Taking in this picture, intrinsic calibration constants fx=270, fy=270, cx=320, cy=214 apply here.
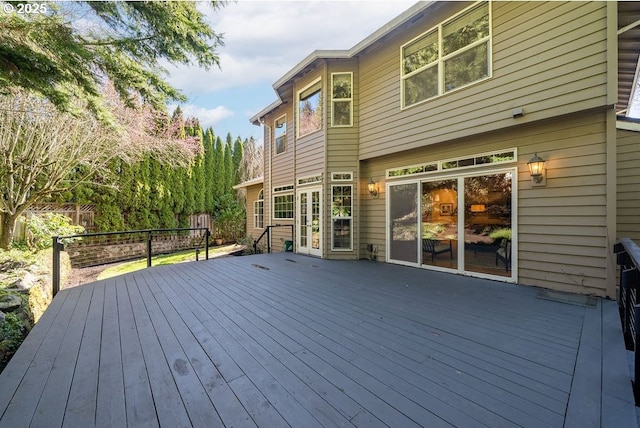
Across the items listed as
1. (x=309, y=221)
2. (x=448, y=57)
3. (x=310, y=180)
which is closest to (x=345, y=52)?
(x=448, y=57)

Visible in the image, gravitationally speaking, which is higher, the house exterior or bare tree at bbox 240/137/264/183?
bare tree at bbox 240/137/264/183

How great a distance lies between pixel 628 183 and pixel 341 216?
5153 millimetres

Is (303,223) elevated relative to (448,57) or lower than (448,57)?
lower

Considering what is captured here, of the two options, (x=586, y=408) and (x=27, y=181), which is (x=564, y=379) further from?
(x=27, y=181)

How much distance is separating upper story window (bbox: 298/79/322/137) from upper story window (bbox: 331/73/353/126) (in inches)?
16.9

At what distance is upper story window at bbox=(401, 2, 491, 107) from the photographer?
4.71 metres

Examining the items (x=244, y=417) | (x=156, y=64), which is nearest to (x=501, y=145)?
(x=244, y=417)

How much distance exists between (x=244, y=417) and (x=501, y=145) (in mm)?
5295

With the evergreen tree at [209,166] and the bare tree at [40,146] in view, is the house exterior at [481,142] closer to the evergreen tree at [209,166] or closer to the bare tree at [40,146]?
the bare tree at [40,146]

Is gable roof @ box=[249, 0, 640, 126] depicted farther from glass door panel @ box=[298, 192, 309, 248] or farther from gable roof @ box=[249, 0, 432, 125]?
glass door panel @ box=[298, 192, 309, 248]

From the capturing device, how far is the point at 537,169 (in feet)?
13.6

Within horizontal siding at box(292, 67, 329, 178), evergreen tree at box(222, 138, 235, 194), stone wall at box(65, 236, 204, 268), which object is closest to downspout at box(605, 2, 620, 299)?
horizontal siding at box(292, 67, 329, 178)

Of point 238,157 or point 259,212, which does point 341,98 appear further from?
point 238,157

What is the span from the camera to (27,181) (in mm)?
6953
